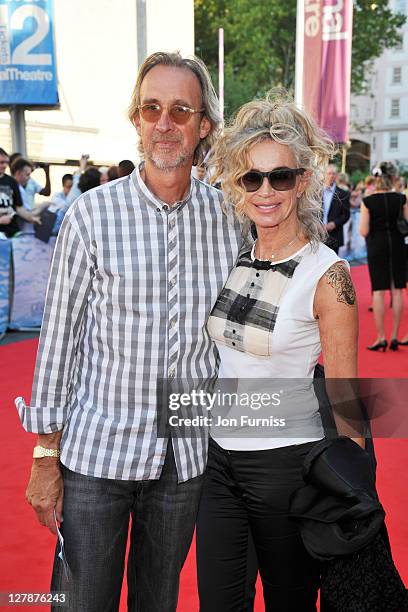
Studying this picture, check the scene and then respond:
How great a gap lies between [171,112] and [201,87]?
166 millimetres

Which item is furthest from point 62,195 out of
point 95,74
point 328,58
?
point 328,58

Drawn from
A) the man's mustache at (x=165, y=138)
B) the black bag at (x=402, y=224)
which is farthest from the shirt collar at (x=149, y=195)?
the black bag at (x=402, y=224)

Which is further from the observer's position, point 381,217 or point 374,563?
point 381,217

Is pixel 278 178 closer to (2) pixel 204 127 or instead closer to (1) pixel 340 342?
(2) pixel 204 127

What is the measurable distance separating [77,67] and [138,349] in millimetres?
13804

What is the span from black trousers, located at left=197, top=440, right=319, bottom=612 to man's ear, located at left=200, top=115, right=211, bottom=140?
99cm

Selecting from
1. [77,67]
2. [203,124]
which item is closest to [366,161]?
[77,67]

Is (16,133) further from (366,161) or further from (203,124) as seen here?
(366,161)

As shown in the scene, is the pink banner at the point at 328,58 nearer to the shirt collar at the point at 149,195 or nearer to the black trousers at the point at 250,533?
the shirt collar at the point at 149,195

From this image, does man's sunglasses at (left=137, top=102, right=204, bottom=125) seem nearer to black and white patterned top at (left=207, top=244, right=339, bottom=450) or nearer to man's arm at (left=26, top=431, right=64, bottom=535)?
black and white patterned top at (left=207, top=244, right=339, bottom=450)

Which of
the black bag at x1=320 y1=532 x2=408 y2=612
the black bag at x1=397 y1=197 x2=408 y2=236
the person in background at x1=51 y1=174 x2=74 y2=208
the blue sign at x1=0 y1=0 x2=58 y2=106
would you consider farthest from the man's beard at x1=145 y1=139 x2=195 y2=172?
the blue sign at x1=0 y1=0 x2=58 y2=106

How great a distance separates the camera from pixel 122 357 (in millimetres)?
1864

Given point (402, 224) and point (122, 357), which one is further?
point (402, 224)

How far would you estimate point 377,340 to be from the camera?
7.33 m
